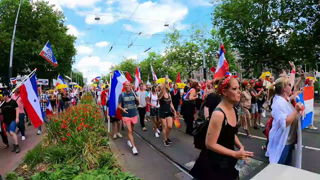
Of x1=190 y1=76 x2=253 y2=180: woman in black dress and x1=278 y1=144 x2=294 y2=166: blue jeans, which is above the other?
x1=190 y1=76 x2=253 y2=180: woman in black dress

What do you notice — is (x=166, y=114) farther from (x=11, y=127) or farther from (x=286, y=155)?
(x=11, y=127)

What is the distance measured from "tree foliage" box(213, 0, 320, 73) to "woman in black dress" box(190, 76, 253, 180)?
16191 mm

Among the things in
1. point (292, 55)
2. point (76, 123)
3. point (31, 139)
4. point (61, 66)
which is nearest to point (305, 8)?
point (292, 55)

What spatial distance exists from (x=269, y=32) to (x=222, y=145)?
20438mm

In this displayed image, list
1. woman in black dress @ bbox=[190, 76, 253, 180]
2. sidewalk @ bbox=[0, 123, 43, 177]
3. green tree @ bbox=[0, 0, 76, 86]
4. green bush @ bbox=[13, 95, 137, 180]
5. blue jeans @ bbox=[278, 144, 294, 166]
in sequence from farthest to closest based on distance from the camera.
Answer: green tree @ bbox=[0, 0, 76, 86] → sidewalk @ bbox=[0, 123, 43, 177] → green bush @ bbox=[13, 95, 137, 180] → blue jeans @ bbox=[278, 144, 294, 166] → woman in black dress @ bbox=[190, 76, 253, 180]

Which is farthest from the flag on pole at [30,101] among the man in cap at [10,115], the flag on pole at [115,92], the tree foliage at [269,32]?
the tree foliage at [269,32]

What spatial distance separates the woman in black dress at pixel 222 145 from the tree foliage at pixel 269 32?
16.2 m

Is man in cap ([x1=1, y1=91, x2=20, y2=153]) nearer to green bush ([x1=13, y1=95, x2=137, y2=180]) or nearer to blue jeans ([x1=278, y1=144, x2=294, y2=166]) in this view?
green bush ([x1=13, y1=95, x2=137, y2=180])

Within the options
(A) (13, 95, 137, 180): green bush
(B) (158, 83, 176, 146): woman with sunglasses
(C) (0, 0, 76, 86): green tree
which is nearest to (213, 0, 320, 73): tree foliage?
(B) (158, 83, 176, 146): woman with sunglasses

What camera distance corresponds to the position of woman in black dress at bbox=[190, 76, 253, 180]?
1.98 m

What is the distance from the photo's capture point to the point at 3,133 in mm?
6383

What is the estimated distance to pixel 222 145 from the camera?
2088 millimetres

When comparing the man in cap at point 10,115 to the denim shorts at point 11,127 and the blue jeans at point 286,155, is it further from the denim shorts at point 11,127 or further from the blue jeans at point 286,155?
the blue jeans at point 286,155

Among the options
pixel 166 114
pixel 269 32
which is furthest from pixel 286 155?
pixel 269 32
